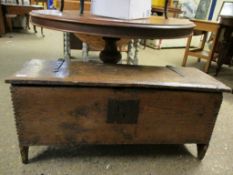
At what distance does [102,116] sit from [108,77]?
0.19 meters

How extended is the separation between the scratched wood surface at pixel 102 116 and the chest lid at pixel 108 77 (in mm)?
36

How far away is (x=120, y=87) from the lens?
98 cm

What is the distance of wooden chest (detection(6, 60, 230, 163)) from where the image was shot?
95 cm

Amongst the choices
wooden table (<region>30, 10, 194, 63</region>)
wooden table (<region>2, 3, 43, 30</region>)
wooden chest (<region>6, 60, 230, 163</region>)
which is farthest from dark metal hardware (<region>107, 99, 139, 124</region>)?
wooden table (<region>2, 3, 43, 30</region>)

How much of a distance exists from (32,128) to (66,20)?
1.72 ft

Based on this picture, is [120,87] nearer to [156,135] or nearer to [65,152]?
[156,135]

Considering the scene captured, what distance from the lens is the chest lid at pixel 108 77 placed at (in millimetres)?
923

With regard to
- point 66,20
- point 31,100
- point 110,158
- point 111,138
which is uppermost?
point 66,20

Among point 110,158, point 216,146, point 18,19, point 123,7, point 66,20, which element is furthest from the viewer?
point 18,19

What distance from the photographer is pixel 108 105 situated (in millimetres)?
1000

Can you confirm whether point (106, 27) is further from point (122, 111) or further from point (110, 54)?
point (110, 54)

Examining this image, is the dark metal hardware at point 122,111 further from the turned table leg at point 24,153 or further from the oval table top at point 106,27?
the turned table leg at point 24,153

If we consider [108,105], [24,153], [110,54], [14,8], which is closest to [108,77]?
[108,105]

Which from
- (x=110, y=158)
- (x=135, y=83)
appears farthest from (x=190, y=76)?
(x=110, y=158)
